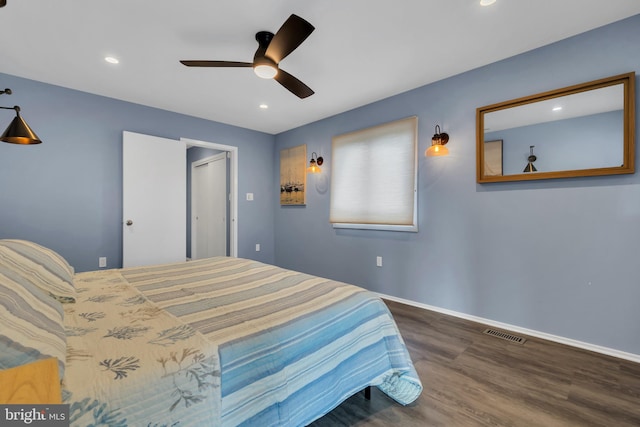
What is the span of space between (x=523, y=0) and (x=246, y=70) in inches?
89.7

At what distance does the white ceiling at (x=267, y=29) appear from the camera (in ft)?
6.13

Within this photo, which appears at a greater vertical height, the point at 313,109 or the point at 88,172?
the point at 313,109

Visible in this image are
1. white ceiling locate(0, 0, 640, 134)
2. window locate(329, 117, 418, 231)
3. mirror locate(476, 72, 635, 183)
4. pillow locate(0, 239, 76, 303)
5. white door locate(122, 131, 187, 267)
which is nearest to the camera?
pillow locate(0, 239, 76, 303)

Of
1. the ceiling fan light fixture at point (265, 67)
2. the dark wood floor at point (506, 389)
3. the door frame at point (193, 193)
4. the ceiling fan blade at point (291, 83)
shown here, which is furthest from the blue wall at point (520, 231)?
the door frame at point (193, 193)

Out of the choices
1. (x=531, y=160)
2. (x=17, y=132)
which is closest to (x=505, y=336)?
(x=531, y=160)

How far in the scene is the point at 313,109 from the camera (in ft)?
12.2

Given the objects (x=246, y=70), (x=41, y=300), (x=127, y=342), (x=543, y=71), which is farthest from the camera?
(x=246, y=70)

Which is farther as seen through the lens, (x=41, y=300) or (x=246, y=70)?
(x=246, y=70)

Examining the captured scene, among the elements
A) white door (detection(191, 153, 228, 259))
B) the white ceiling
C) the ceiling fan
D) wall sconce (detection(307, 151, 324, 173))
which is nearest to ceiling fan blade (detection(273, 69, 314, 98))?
the ceiling fan

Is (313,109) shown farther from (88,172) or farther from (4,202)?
(4,202)

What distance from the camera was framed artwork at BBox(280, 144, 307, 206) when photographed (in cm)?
441

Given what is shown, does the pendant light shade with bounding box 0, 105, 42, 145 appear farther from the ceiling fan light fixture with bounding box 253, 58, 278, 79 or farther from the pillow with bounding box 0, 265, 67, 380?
the ceiling fan light fixture with bounding box 253, 58, 278, 79

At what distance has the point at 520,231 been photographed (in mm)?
2436

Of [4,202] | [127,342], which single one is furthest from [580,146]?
[4,202]
